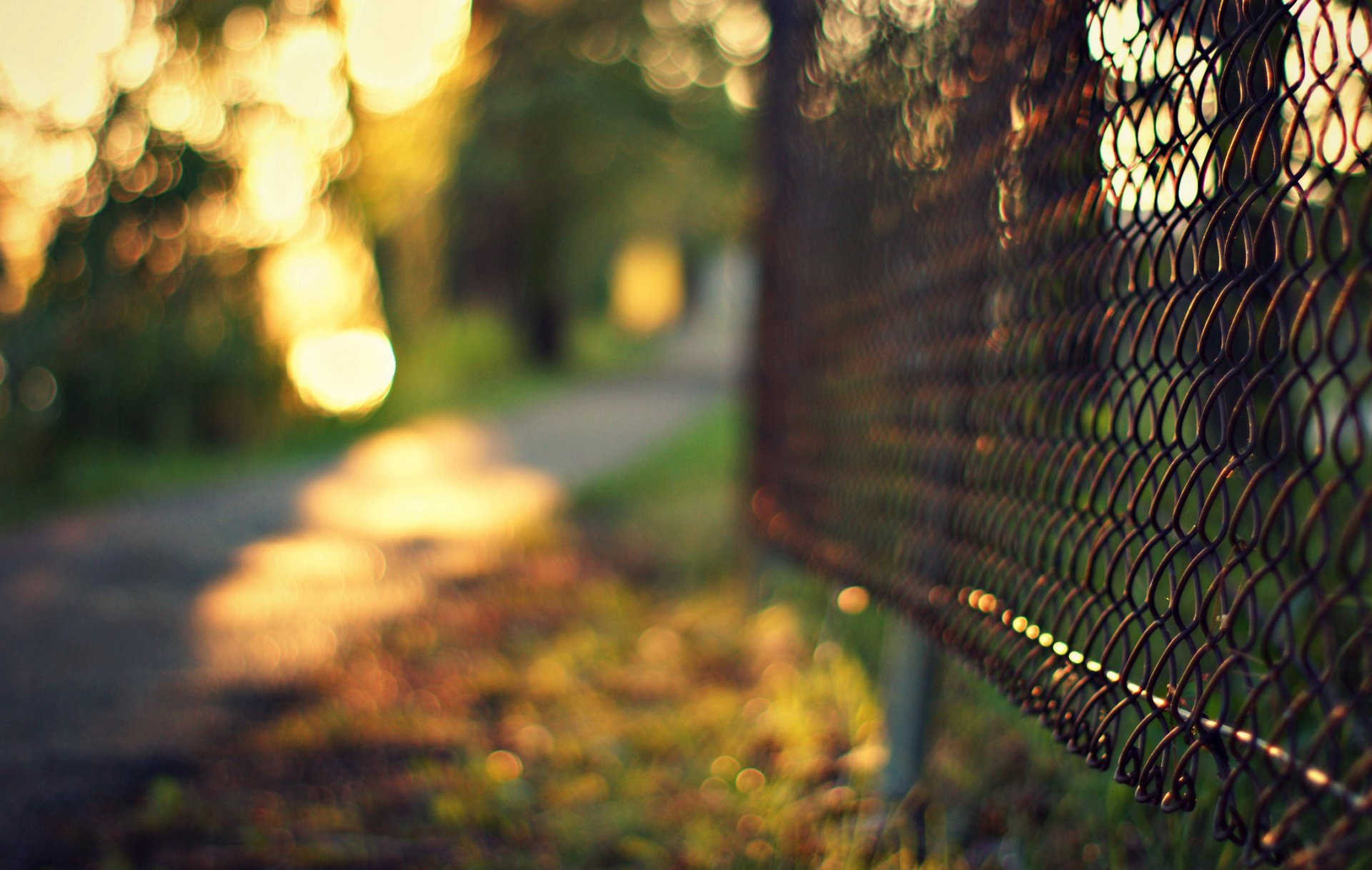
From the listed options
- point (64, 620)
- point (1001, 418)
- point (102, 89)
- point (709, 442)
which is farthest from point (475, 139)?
point (1001, 418)

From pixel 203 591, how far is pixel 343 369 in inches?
167

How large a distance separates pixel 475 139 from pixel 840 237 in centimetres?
869

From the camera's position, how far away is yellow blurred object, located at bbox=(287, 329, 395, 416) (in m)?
6.41

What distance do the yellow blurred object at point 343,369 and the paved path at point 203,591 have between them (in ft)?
1.83

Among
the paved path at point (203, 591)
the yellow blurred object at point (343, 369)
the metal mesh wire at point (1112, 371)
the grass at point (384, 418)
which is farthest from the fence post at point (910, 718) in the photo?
the yellow blurred object at point (343, 369)

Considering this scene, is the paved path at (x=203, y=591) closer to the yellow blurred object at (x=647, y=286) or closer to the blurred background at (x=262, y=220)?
the blurred background at (x=262, y=220)

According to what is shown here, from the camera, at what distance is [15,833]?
1.85 metres

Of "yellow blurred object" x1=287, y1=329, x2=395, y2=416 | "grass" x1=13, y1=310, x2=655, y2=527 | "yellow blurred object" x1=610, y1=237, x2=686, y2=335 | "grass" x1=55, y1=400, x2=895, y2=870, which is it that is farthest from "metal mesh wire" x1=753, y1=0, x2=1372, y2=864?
"yellow blurred object" x1=610, y1=237, x2=686, y2=335

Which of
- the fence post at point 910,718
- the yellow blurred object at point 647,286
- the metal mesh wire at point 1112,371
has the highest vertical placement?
the metal mesh wire at point 1112,371

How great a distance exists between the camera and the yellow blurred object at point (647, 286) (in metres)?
20.7

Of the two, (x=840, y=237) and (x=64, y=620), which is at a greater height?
(x=840, y=237)

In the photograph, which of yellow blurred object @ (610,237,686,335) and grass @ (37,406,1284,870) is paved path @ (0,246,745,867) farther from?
yellow blurred object @ (610,237,686,335)

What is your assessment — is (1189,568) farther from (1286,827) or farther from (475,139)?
(475,139)

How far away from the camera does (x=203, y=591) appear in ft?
11.1
